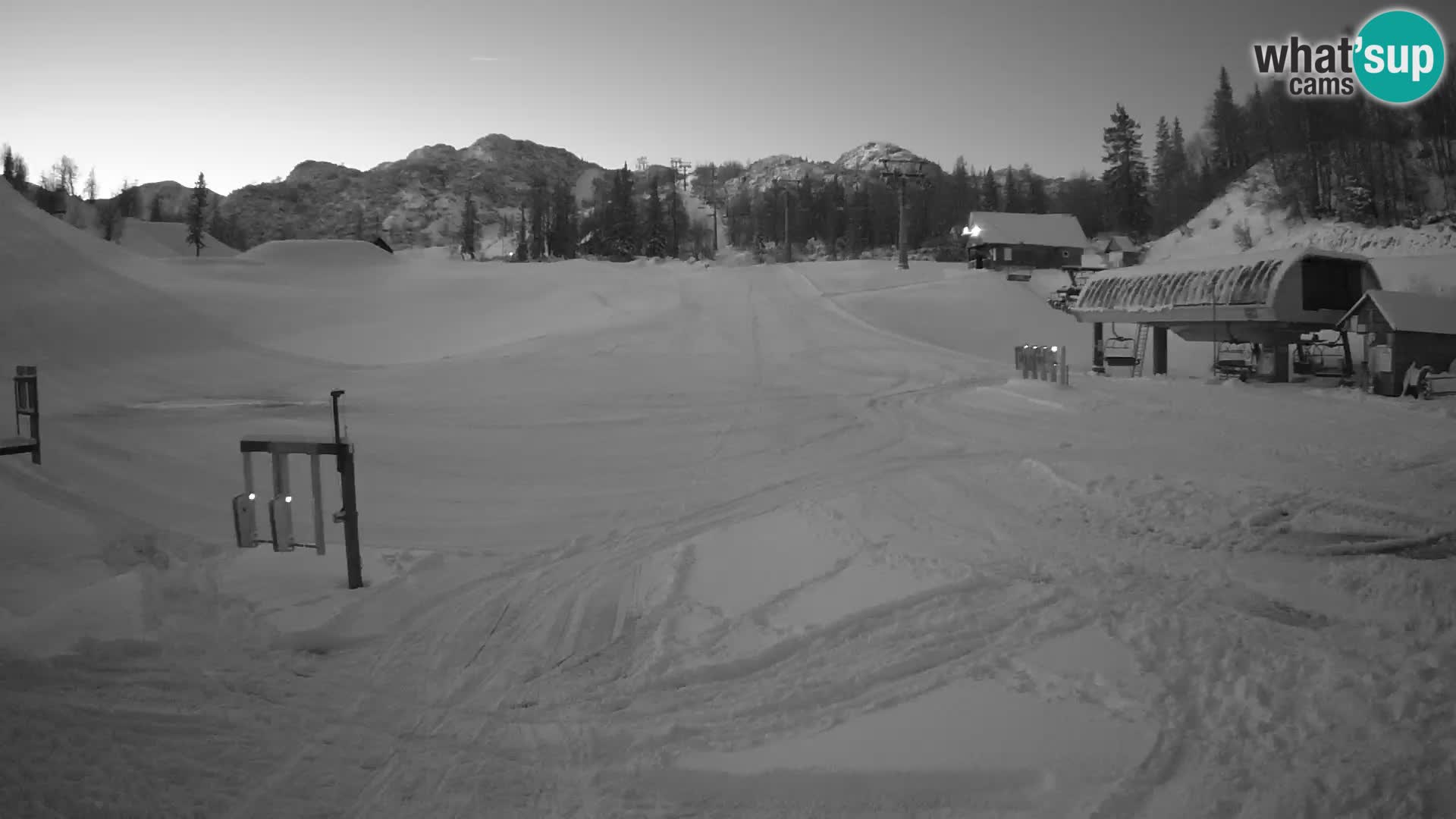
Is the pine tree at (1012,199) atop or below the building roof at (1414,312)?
atop

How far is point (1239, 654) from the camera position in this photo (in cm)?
535

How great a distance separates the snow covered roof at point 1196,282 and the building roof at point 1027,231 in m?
38.0

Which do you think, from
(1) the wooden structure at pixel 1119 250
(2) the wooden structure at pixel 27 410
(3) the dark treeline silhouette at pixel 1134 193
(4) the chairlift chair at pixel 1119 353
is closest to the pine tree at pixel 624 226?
(3) the dark treeline silhouette at pixel 1134 193

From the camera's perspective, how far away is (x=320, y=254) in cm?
5972

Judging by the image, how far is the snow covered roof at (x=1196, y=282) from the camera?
846 inches

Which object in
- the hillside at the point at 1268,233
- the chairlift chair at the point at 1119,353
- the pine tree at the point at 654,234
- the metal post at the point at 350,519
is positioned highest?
the pine tree at the point at 654,234

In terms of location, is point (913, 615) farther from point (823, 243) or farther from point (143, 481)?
point (823, 243)

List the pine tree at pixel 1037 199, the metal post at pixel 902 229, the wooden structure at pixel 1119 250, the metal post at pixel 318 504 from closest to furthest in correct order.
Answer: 1. the metal post at pixel 318 504
2. the metal post at pixel 902 229
3. the wooden structure at pixel 1119 250
4. the pine tree at pixel 1037 199

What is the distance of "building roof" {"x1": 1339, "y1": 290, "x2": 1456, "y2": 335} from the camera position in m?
18.7

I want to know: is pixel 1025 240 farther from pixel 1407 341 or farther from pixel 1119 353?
pixel 1407 341

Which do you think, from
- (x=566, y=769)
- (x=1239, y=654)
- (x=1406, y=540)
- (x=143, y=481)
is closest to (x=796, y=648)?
(x=566, y=769)

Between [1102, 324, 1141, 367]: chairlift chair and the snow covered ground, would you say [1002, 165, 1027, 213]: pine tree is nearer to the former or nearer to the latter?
[1102, 324, 1141, 367]: chairlift chair

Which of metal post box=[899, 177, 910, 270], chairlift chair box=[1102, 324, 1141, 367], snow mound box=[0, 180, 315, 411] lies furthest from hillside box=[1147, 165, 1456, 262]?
snow mound box=[0, 180, 315, 411]

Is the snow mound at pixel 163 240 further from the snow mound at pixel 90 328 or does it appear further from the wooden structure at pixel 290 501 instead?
the wooden structure at pixel 290 501
